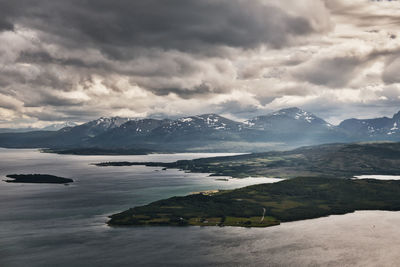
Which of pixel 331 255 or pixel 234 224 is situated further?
pixel 234 224

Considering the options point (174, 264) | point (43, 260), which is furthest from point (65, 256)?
point (174, 264)

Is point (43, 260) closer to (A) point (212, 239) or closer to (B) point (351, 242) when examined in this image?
(A) point (212, 239)

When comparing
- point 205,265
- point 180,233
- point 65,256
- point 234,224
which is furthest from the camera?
point 234,224

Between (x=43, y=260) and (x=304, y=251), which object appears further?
(x=304, y=251)

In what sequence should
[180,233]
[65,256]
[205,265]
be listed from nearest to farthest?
[205,265] < [65,256] < [180,233]

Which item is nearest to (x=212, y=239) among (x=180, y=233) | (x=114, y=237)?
(x=180, y=233)

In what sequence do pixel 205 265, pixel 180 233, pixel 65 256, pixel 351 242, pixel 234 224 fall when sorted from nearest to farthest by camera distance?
Answer: 1. pixel 205 265
2. pixel 65 256
3. pixel 351 242
4. pixel 180 233
5. pixel 234 224

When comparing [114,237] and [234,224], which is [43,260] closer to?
[114,237]

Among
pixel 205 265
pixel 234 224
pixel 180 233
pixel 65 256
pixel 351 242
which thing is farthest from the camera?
pixel 234 224
